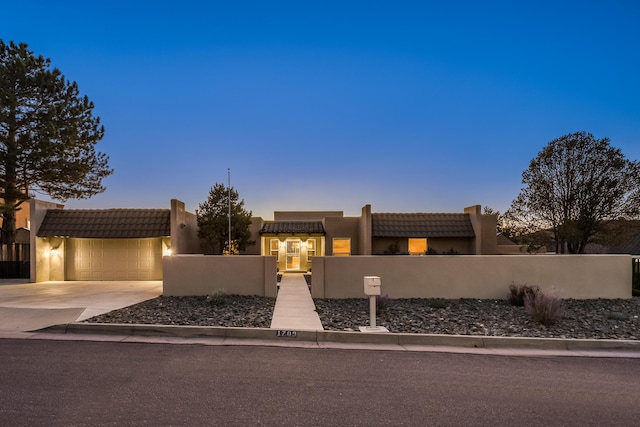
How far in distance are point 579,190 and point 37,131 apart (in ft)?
97.8

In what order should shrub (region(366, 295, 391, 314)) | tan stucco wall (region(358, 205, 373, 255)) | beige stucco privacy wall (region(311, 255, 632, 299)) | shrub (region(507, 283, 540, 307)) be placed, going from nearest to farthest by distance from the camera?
shrub (region(366, 295, 391, 314)) → shrub (region(507, 283, 540, 307)) → beige stucco privacy wall (region(311, 255, 632, 299)) → tan stucco wall (region(358, 205, 373, 255))

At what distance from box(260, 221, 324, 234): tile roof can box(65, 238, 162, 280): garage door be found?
6806 mm

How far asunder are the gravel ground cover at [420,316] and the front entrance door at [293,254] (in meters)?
11.4

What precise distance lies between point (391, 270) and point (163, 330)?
8.18 metres

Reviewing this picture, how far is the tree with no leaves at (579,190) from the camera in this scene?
19484 mm

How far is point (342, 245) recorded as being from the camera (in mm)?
24594

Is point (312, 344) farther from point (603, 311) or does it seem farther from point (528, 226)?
point (528, 226)

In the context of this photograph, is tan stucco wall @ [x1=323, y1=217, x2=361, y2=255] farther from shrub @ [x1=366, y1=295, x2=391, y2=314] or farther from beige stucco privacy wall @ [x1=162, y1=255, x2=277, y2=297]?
shrub @ [x1=366, y1=295, x2=391, y2=314]

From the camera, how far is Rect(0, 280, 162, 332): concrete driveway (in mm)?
9641

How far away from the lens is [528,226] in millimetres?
21688

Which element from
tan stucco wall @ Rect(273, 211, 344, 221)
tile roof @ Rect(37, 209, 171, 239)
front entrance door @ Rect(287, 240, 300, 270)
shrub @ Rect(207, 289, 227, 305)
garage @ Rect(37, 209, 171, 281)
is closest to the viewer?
shrub @ Rect(207, 289, 227, 305)

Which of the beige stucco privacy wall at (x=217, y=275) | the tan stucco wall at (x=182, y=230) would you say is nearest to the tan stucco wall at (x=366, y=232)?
the beige stucco privacy wall at (x=217, y=275)

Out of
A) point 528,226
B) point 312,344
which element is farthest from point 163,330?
point 528,226

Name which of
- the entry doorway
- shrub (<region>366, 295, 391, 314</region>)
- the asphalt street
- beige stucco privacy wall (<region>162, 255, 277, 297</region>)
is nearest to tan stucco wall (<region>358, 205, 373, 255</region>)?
the entry doorway
